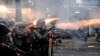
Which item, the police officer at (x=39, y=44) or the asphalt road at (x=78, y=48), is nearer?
the police officer at (x=39, y=44)

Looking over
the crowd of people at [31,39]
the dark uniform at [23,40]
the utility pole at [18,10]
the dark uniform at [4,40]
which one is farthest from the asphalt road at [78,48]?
the dark uniform at [4,40]

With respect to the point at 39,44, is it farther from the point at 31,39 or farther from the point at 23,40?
the point at 23,40

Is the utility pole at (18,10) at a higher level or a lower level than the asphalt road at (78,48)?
higher

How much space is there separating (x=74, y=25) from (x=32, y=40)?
15.8 ft

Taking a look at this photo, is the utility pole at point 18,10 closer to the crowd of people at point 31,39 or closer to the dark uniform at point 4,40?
the crowd of people at point 31,39

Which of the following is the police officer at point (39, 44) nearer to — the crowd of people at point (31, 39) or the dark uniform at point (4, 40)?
the crowd of people at point (31, 39)

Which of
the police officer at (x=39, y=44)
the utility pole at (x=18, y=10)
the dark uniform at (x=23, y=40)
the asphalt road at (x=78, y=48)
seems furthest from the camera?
the utility pole at (x=18, y=10)

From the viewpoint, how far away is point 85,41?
19547mm

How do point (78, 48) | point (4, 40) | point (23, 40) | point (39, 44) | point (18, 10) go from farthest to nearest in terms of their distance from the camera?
1. point (18, 10)
2. point (78, 48)
3. point (39, 44)
4. point (23, 40)
5. point (4, 40)

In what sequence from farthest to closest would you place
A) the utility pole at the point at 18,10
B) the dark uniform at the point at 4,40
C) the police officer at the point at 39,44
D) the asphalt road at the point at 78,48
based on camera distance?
the utility pole at the point at 18,10, the asphalt road at the point at 78,48, the police officer at the point at 39,44, the dark uniform at the point at 4,40

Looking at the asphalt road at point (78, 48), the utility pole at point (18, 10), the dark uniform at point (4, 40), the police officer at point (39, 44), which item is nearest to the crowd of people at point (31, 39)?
the police officer at point (39, 44)

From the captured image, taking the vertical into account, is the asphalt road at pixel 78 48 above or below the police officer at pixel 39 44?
below

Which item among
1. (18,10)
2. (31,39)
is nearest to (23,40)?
(31,39)

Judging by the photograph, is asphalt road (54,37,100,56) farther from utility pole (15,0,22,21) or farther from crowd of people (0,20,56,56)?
crowd of people (0,20,56,56)
